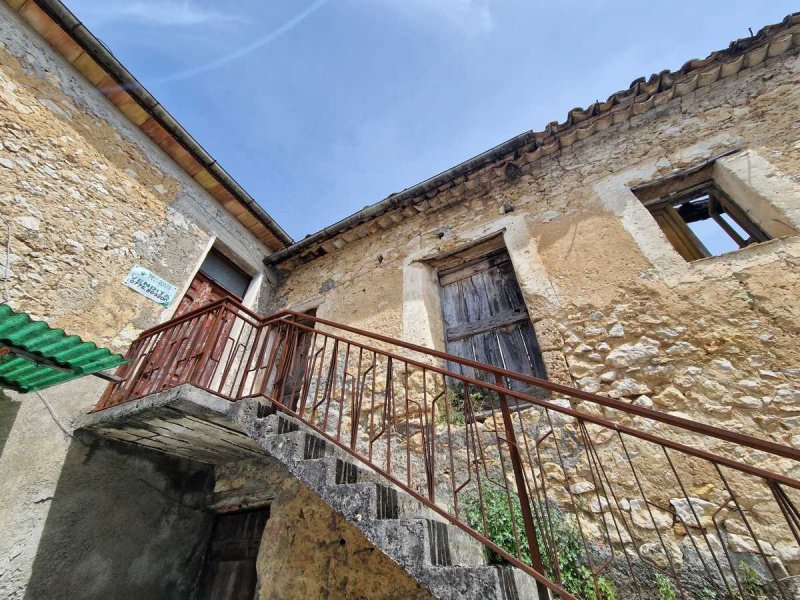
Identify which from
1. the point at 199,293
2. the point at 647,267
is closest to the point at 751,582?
the point at 647,267

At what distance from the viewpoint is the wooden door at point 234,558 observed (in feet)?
12.4

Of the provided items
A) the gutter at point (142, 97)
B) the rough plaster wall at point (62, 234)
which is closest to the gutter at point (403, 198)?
the gutter at point (142, 97)

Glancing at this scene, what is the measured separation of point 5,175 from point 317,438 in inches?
171

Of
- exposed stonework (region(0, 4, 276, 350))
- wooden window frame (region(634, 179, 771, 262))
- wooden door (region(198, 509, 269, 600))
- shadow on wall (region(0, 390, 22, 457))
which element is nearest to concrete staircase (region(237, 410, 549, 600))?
wooden door (region(198, 509, 269, 600))

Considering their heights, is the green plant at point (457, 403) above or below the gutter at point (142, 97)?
below

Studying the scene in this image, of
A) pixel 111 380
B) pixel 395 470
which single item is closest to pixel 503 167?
pixel 395 470

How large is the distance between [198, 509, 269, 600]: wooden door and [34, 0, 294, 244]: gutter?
464 cm

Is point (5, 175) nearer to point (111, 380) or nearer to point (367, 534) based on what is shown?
point (111, 380)

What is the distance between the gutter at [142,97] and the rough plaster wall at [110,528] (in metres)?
4.02

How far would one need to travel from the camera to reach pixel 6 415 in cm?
319

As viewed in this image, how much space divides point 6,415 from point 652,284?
234 inches

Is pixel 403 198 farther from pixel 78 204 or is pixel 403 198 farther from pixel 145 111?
pixel 78 204

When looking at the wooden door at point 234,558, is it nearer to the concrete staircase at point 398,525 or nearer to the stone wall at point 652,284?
the concrete staircase at point 398,525

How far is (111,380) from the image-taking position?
3.69 meters
